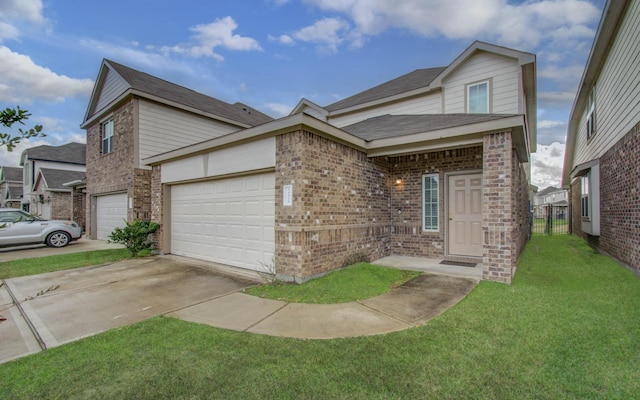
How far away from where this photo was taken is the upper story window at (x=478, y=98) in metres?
9.76

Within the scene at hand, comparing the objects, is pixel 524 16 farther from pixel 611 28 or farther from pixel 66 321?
pixel 66 321

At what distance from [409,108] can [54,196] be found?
21.2m

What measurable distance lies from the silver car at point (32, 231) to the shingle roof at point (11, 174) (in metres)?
27.2

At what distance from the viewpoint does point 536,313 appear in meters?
3.87

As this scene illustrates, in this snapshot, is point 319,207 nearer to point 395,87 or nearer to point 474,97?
point 474,97

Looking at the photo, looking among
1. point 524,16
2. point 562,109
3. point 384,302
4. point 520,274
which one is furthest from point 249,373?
point 562,109

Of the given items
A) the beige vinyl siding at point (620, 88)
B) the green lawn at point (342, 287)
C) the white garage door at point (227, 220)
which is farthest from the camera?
the white garage door at point (227, 220)

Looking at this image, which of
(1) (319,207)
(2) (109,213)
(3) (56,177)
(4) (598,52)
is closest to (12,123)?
(1) (319,207)

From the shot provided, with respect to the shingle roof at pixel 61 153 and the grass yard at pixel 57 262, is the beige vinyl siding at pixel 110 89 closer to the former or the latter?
the grass yard at pixel 57 262

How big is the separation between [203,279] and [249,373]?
385 centimetres

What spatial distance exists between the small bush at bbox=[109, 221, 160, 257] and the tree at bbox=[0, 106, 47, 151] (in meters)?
7.64

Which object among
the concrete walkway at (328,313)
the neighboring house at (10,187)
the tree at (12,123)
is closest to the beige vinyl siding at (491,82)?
the concrete walkway at (328,313)

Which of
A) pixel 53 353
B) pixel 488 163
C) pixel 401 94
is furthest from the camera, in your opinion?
pixel 401 94

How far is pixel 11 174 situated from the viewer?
30.3 m
